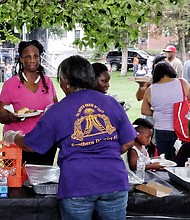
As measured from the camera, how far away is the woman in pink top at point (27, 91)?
9.93 ft

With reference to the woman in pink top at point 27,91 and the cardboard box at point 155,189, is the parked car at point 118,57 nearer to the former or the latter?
the woman in pink top at point 27,91

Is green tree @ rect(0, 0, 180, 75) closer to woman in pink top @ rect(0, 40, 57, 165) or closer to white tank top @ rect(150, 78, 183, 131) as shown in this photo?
white tank top @ rect(150, 78, 183, 131)

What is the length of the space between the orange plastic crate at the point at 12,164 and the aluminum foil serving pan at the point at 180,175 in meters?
0.86

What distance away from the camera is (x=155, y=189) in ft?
7.78

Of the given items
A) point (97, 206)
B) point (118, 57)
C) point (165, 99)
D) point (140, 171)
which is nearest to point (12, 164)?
point (97, 206)

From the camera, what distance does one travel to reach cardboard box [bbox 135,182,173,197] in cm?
237

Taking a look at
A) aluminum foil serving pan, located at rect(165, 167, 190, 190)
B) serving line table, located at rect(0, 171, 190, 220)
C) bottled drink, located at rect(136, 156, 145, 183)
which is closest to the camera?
serving line table, located at rect(0, 171, 190, 220)

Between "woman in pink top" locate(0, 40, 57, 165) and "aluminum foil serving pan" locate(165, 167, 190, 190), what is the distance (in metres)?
0.78

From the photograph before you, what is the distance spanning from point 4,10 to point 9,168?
7.71 feet

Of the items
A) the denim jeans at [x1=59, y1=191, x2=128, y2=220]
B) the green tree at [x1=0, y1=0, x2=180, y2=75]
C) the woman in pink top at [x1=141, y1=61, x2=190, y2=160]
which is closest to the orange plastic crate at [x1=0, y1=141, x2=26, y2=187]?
the denim jeans at [x1=59, y1=191, x2=128, y2=220]

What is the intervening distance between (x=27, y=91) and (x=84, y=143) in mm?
1208

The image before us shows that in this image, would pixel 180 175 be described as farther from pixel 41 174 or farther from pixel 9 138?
pixel 9 138

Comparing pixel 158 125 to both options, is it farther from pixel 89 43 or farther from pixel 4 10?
pixel 4 10

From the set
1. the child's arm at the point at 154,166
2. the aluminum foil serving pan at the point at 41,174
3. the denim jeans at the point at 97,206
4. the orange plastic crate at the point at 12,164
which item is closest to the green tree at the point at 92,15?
the child's arm at the point at 154,166
